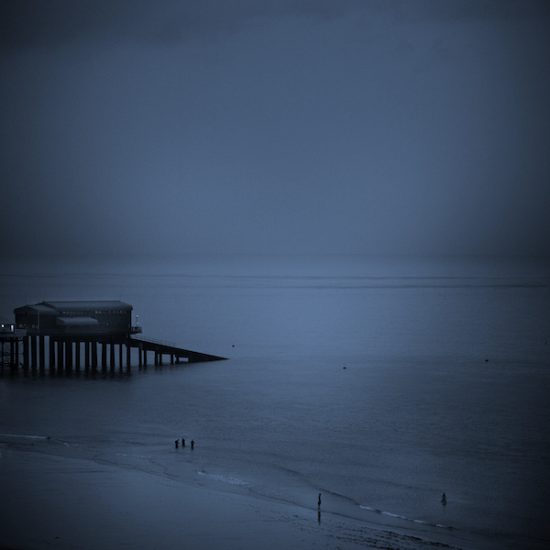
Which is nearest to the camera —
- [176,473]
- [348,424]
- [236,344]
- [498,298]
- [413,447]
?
[176,473]

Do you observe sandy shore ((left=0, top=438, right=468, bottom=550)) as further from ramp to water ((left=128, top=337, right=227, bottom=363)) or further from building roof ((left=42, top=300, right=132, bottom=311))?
ramp to water ((left=128, top=337, right=227, bottom=363))

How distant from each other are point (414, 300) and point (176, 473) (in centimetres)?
16018

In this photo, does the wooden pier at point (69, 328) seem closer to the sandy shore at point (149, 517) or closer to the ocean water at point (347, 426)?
the ocean water at point (347, 426)

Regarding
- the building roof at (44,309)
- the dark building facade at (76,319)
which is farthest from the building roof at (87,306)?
the building roof at (44,309)

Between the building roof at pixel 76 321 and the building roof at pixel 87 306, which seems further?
the building roof at pixel 87 306

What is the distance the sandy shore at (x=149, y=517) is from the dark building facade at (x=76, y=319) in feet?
94.8

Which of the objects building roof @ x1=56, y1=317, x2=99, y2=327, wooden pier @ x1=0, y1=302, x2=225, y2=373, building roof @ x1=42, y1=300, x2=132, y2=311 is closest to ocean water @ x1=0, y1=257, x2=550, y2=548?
wooden pier @ x1=0, y1=302, x2=225, y2=373

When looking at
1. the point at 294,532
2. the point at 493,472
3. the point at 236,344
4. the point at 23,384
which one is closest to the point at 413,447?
the point at 493,472

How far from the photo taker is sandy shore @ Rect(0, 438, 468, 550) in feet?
105

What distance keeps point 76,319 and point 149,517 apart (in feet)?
123

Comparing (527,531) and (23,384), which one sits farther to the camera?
(23,384)

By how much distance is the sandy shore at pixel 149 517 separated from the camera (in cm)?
3206

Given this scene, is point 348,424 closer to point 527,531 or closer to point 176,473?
point 176,473

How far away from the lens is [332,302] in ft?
650
